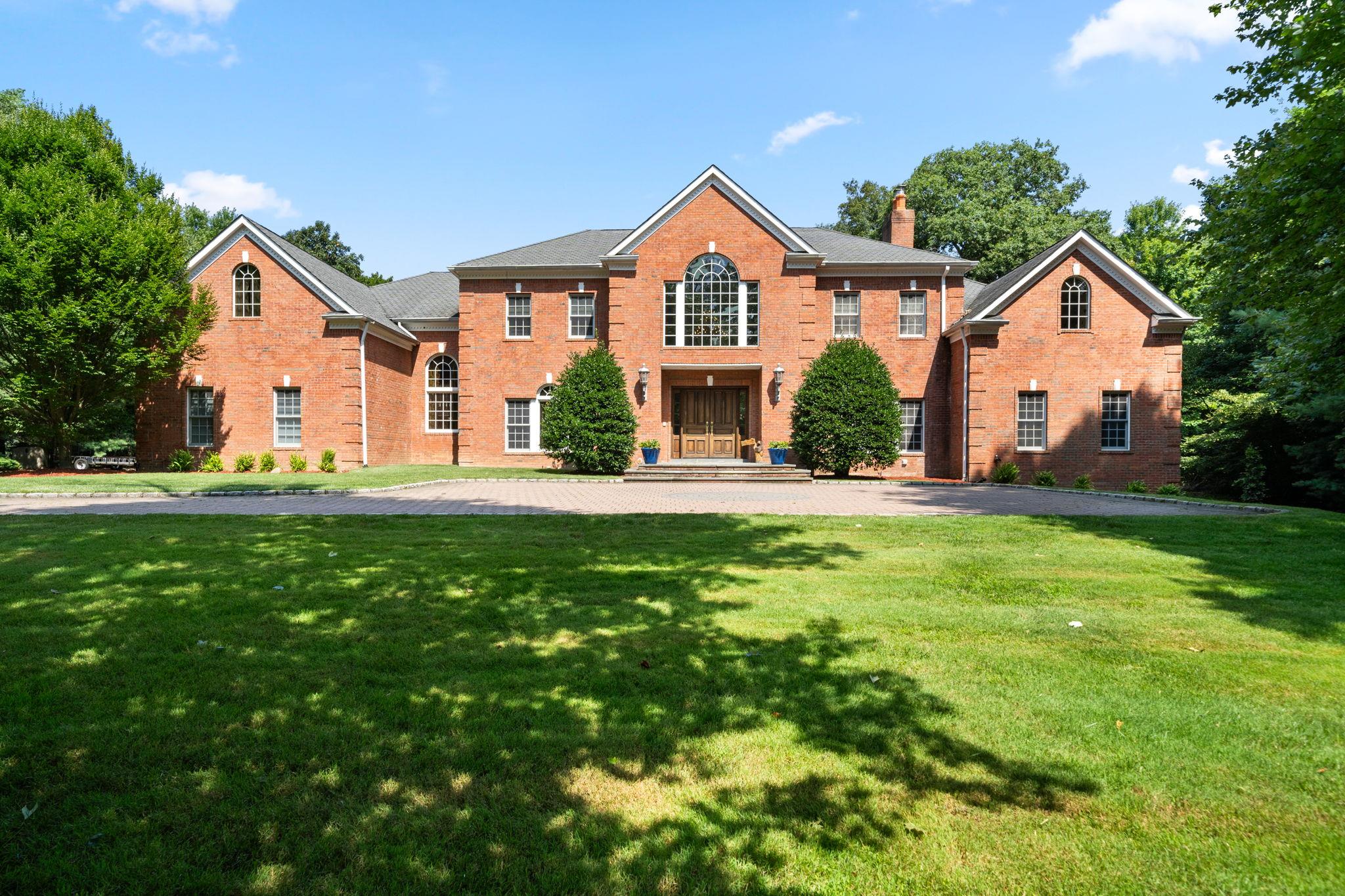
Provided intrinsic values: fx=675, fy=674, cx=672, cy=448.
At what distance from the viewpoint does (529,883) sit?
7.48 ft

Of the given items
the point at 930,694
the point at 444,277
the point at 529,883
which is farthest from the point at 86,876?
the point at 444,277

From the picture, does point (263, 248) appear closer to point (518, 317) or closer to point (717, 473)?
point (518, 317)

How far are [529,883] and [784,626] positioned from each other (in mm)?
3177

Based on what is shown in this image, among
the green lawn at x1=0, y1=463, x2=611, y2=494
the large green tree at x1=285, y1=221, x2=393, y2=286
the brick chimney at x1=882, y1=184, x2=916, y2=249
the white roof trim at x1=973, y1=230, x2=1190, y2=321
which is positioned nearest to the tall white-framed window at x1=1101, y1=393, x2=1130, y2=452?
the white roof trim at x1=973, y1=230, x2=1190, y2=321

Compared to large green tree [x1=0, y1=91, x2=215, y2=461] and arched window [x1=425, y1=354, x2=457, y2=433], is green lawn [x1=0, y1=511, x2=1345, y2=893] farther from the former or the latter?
arched window [x1=425, y1=354, x2=457, y2=433]

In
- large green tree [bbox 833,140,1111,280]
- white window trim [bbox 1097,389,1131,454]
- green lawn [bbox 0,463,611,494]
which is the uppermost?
large green tree [bbox 833,140,1111,280]

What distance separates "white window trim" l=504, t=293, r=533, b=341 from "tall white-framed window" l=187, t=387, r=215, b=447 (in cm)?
1039

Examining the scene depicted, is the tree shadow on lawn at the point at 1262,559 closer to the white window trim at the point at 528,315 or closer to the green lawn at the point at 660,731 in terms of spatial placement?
the green lawn at the point at 660,731

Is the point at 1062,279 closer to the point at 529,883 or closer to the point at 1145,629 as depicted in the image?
the point at 1145,629

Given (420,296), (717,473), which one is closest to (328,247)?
(420,296)

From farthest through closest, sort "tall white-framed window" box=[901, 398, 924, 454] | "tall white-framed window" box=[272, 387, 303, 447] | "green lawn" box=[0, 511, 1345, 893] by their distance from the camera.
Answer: "tall white-framed window" box=[901, 398, 924, 454] → "tall white-framed window" box=[272, 387, 303, 447] → "green lawn" box=[0, 511, 1345, 893]

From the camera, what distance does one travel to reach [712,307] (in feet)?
75.8

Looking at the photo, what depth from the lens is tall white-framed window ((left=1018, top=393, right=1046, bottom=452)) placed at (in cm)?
2256

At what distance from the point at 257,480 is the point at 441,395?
9198 mm
